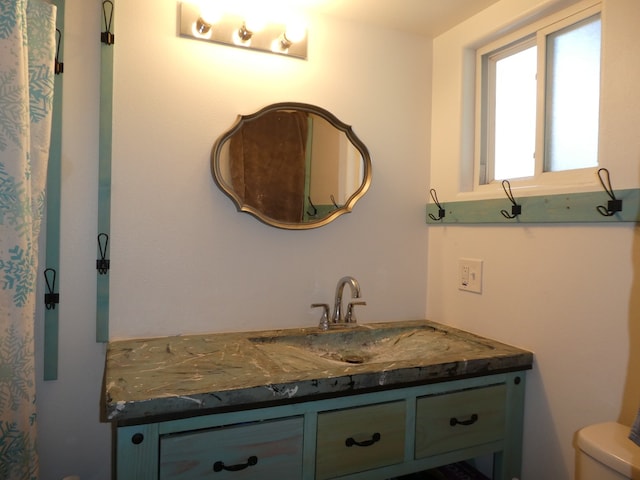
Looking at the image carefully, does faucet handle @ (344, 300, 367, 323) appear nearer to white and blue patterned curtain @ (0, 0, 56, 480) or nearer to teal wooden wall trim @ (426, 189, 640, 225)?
teal wooden wall trim @ (426, 189, 640, 225)

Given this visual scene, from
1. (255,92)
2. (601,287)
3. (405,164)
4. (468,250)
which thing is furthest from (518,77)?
(255,92)

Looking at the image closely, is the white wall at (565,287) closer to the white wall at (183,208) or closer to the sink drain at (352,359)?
the white wall at (183,208)

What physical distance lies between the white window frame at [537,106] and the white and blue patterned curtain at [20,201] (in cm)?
154

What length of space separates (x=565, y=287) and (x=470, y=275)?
1.32 feet

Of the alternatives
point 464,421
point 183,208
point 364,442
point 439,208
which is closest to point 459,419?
point 464,421

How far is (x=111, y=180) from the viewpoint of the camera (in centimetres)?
149

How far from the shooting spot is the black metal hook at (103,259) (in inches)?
58.2

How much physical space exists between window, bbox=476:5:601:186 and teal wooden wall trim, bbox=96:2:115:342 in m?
1.39

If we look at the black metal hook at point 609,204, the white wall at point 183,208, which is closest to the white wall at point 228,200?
the white wall at point 183,208

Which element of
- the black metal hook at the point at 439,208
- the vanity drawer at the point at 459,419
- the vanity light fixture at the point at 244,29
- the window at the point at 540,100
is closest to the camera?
the vanity drawer at the point at 459,419

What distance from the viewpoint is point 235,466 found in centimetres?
111

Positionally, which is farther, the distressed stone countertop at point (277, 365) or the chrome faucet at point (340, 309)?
the chrome faucet at point (340, 309)

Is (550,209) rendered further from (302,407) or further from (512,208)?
(302,407)

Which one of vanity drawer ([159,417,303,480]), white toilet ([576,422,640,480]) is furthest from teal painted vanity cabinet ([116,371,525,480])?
white toilet ([576,422,640,480])
